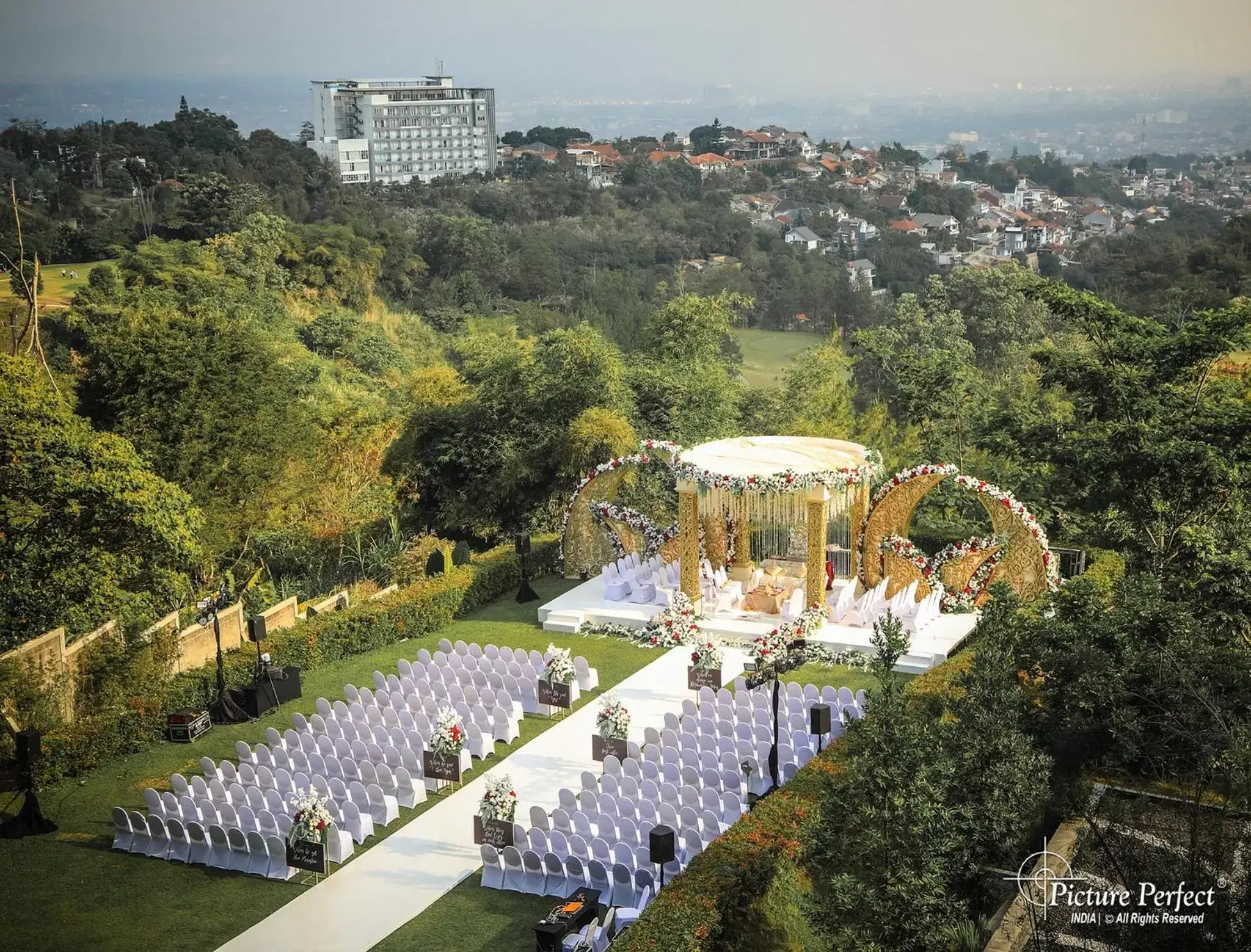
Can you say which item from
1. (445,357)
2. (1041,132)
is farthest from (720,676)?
(1041,132)

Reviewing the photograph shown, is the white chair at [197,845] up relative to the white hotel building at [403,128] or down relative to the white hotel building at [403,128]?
down

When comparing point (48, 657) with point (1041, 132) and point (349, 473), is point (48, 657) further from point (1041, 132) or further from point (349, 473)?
point (1041, 132)

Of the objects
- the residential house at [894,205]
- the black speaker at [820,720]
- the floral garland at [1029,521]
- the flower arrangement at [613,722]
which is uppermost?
the residential house at [894,205]

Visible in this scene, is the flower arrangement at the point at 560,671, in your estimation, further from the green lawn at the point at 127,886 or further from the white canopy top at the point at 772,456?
A: the white canopy top at the point at 772,456

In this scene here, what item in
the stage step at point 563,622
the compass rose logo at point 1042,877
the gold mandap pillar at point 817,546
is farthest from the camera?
the stage step at point 563,622

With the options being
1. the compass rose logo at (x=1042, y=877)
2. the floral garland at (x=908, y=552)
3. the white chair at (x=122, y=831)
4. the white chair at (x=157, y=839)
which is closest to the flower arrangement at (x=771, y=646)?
the floral garland at (x=908, y=552)

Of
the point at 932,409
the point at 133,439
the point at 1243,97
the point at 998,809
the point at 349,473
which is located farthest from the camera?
the point at 1243,97
